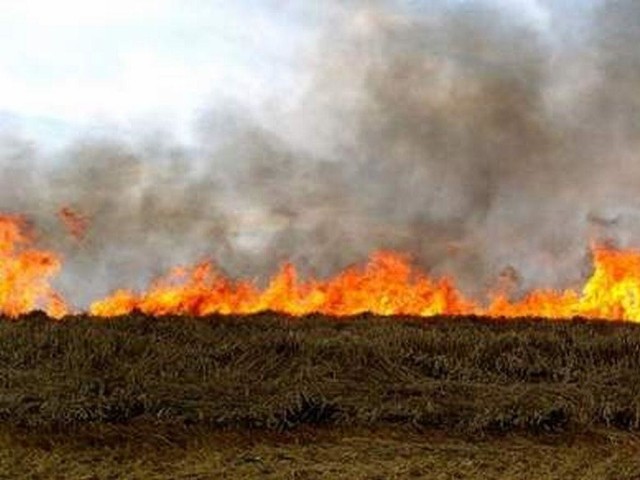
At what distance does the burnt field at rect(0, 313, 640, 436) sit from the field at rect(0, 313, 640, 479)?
0.03 meters

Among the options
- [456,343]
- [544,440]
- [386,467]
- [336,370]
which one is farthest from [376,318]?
[386,467]

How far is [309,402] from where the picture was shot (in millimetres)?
11555

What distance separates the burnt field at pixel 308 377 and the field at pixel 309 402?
3 centimetres

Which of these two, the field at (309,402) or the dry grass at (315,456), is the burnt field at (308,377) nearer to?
the field at (309,402)

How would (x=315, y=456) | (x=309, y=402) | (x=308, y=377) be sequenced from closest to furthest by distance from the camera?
(x=315, y=456) < (x=309, y=402) < (x=308, y=377)

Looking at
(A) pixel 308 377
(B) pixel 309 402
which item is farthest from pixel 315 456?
(A) pixel 308 377

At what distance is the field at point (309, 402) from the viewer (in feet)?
33.3

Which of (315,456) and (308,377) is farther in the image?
(308,377)

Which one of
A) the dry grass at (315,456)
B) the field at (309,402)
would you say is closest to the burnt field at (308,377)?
the field at (309,402)

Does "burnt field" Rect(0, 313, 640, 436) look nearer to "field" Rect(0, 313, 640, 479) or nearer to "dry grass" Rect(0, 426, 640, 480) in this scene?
"field" Rect(0, 313, 640, 479)

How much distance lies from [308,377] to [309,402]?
825 mm

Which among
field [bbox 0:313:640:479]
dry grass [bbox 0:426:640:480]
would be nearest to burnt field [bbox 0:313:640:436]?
field [bbox 0:313:640:479]

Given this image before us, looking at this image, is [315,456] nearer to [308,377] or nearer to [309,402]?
[309,402]

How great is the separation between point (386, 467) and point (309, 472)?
813 millimetres
